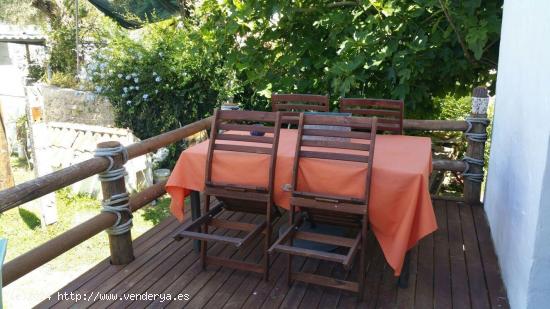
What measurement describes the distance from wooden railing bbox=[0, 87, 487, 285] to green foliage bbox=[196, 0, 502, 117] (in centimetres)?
68

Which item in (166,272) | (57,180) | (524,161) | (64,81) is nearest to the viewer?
(524,161)

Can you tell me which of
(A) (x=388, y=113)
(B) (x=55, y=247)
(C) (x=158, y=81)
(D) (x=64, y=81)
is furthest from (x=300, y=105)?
(D) (x=64, y=81)

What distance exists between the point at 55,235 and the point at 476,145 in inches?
196

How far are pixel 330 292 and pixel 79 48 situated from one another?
344 inches

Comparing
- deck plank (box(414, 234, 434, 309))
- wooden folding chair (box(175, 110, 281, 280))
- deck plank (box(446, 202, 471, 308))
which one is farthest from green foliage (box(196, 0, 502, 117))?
wooden folding chair (box(175, 110, 281, 280))

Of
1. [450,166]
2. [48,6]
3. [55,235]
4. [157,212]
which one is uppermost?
[48,6]

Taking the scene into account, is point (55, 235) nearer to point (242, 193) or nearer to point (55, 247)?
point (55, 247)

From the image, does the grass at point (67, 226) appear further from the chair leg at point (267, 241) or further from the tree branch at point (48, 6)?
the tree branch at point (48, 6)

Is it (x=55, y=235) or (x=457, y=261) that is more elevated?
(x=457, y=261)

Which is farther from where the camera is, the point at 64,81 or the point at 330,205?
the point at 64,81

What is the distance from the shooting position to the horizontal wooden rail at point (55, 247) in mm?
2111

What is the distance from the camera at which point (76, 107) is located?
25.9 feet

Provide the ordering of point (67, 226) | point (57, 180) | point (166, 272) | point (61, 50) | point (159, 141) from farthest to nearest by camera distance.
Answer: point (61, 50) < point (67, 226) < point (159, 141) < point (166, 272) < point (57, 180)

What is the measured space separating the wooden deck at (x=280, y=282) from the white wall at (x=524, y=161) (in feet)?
0.64
